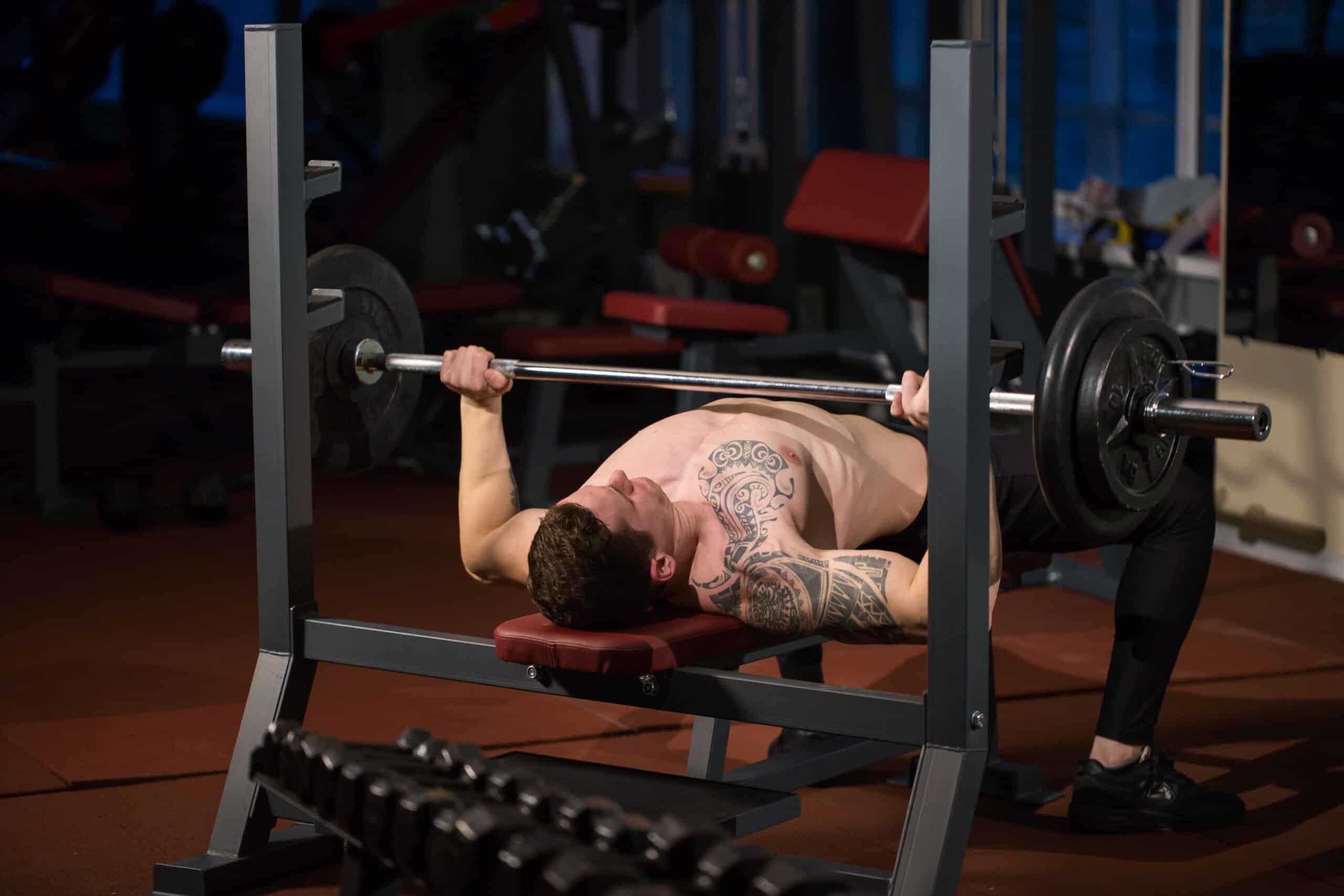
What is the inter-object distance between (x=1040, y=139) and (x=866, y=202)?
0.83m

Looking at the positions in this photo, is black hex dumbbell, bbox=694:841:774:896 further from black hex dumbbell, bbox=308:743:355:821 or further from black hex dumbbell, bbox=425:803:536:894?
black hex dumbbell, bbox=308:743:355:821

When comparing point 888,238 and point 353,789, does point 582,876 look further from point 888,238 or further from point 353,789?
point 888,238

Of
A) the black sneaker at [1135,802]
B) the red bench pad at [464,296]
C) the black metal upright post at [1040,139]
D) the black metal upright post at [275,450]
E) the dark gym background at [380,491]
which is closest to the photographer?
the black metal upright post at [275,450]

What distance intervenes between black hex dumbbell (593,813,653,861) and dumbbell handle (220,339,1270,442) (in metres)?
0.68

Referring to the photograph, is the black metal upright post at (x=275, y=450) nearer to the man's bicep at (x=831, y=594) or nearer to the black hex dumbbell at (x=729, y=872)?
the man's bicep at (x=831, y=594)

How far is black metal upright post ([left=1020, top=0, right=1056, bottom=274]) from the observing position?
15.7ft

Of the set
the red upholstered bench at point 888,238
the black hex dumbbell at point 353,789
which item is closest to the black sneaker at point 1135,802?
the black hex dumbbell at point 353,789

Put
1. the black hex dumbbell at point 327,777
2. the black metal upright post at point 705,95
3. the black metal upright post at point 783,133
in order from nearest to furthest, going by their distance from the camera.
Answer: the black hex dumbbell at point 327,777
the black metal upright post at point 783,133
the black metal upright post at point 705,95

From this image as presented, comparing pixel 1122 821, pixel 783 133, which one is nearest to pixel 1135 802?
pixel 1122 821

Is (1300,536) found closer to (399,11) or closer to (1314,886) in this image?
(1314,886)

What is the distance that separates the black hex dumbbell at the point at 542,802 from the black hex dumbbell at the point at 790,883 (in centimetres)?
26

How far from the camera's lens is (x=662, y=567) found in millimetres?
2283

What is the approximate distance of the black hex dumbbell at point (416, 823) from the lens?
1714mm

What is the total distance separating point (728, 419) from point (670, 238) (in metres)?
3.12
